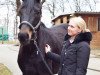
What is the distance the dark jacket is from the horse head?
1.02 metres

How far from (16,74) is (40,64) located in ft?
22.3

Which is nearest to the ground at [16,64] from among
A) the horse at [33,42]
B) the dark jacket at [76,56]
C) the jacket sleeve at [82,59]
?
the horse at [33,42]

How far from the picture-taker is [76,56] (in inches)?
206

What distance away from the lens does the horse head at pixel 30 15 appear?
20.4 feet

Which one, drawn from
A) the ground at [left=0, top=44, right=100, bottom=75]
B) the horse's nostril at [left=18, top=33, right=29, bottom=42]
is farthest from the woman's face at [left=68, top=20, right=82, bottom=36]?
the ground at [left=0, top=44, right=100, bottom=75]

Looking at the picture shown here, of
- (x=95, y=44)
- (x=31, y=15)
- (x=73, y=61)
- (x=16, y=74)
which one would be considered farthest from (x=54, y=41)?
(x=95, y=44)

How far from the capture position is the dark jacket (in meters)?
5.09

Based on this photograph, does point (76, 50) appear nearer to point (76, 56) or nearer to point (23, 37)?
point (76, 56)

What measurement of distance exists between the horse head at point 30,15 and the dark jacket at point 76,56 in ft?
3.35

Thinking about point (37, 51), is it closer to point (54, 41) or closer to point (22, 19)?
point (22, 19)

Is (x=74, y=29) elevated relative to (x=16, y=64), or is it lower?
elevated

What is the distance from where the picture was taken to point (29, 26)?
6.28 meters

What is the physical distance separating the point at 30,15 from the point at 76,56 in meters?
1.69

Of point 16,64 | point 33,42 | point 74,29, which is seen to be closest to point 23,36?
point 33,42
